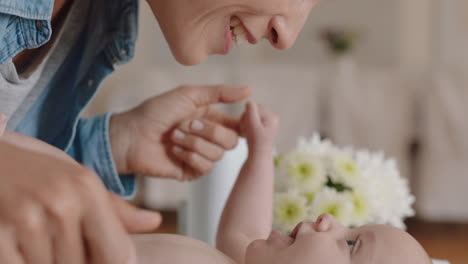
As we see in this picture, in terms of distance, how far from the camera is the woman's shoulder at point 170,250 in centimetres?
84

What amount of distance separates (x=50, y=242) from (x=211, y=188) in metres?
0.92

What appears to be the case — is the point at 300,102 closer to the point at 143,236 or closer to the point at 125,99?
the point at 125,99

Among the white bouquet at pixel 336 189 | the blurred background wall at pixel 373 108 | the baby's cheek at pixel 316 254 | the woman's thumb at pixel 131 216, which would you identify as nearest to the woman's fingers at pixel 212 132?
the white bouquet at pixel 336 189

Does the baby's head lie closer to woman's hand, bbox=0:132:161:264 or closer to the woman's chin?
the woman's chin

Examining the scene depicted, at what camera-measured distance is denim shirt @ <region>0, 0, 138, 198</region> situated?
132 cm

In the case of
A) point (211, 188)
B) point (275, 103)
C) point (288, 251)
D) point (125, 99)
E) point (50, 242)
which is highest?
point (50, 242)

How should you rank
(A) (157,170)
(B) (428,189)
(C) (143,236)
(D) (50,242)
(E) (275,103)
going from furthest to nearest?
(E) (275,103) < (B) (428,189) < (A) (157,170) < (C) (143,236) < (D) (50,242)

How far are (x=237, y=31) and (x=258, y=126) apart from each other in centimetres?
27

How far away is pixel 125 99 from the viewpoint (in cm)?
380

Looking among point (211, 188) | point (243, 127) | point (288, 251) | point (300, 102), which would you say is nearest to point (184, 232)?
point (211, 188)

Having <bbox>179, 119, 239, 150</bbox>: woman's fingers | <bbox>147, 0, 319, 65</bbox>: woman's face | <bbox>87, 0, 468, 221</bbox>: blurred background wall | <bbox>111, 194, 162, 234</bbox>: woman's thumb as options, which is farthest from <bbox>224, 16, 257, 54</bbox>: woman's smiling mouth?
<bbox>87, 0, 468, 221</bbox>: blurred background wall

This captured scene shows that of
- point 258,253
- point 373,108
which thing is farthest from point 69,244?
point 373,108

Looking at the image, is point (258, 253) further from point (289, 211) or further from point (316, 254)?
point (289, 211)

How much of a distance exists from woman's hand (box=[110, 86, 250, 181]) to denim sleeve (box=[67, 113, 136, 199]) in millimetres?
20
